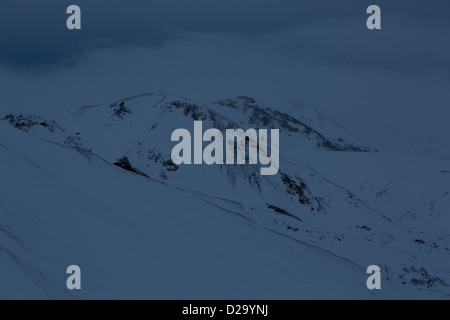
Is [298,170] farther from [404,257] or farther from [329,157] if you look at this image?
[404,257]

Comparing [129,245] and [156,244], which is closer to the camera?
[129,245]

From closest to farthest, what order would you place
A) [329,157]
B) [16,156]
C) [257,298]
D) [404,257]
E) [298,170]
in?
[257,298] → [16,156] → [404,257] → [298,170] → [329,157]

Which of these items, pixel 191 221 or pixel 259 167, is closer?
pixel 191 221

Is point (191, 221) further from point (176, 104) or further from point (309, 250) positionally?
point (176, 104)

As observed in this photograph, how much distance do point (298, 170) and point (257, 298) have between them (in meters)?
30.7

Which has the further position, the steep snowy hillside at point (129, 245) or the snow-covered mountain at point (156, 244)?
the snow-covered mountain at point (156, 244)

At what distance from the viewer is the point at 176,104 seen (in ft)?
143

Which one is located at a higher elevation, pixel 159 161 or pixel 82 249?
pixel 159 161

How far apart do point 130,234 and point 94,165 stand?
4473 millimetres

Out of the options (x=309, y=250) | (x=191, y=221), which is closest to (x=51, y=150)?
(x=191, y=221)

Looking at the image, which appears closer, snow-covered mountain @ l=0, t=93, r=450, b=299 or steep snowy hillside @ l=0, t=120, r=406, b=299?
steep snowy hillside @ l=0, t=120, r=406, b=299

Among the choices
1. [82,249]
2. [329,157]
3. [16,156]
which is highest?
[329,157]

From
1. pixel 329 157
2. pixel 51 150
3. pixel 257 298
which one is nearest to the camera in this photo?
pixel 257 298

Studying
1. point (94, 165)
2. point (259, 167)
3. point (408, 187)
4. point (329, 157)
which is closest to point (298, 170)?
point (259, 167)
